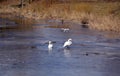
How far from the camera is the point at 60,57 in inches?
586

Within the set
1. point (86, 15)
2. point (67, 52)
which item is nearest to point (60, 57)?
point (67, 52)

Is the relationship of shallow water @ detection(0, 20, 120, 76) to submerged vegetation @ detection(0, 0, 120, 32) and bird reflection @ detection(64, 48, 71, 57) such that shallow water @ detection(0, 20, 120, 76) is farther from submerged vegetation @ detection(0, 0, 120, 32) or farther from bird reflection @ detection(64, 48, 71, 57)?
submerged vegetation @ detection(0, 0, 120, 32)

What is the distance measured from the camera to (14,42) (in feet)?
64.3

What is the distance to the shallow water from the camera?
1239cm

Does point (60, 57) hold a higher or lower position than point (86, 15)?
higher

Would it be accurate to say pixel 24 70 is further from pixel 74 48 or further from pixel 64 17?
pixel 64 17

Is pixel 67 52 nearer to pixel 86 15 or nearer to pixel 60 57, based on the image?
pixel 60 57

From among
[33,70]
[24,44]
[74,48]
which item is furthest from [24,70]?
[24,44]

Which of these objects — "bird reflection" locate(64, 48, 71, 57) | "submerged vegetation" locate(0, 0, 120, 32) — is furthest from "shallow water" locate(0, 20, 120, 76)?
"submerged vegetation" locate(0, 0, 120, 32)

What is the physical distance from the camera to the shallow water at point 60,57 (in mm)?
12391

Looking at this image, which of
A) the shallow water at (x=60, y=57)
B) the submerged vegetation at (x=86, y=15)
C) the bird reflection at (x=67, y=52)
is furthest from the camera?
the submerged vegetation at (x=86, y=15)

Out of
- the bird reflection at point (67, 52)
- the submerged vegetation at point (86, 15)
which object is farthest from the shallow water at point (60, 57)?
the submerged vegetation at point (86, 15)

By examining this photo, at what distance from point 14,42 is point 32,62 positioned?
5.81 meters

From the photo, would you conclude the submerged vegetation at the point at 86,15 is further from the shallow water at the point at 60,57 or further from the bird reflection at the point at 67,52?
the bird reflection at the point at 67,52
